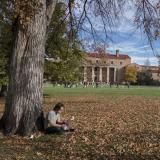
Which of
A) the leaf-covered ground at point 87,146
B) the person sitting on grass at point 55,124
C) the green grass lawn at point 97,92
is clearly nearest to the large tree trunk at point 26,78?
the person sitting on grass at point 55,124

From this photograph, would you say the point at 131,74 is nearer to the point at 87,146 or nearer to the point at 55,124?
the point at 55,124

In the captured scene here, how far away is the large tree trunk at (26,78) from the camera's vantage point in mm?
14312

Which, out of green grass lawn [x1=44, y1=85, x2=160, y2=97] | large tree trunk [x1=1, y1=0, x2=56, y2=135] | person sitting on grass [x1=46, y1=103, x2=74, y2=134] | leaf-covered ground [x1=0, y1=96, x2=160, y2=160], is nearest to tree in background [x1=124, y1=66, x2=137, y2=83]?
green grass lawn [x1=44, y1=85, x2=160, y2=97]

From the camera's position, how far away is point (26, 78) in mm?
14445

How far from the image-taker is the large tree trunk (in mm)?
14312

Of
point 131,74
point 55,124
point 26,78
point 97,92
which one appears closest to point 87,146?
point 55,124

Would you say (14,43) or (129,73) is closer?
(14,43)

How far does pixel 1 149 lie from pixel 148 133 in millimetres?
5478

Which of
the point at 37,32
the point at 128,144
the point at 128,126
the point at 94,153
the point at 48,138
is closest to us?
the point at 94,153

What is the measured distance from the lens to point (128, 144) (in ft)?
40.8

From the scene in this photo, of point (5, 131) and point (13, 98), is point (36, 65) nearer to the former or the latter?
point (13, 98)

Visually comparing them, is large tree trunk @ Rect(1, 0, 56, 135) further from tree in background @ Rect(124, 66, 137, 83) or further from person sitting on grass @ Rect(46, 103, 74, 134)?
tree in background @ Rect(124, 66, 137, 83)

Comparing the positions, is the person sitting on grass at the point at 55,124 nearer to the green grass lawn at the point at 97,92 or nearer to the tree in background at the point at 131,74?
the green grass lawn at the point at 97,92

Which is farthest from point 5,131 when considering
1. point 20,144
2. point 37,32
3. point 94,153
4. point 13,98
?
point 94,153
